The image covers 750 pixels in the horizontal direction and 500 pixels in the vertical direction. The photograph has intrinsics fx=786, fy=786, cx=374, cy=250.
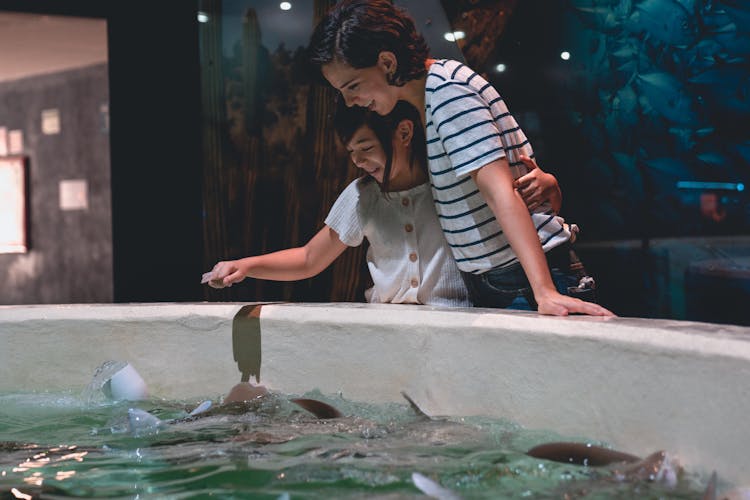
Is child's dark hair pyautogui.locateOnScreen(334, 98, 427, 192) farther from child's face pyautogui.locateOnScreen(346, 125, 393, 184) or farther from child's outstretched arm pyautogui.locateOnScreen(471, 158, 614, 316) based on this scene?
child's outstretched arm pyautogui.locateOnScreen(471, 158, 614, 316)

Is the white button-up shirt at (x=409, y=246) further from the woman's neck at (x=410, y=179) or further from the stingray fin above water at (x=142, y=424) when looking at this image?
the stingray fin above water at (x=142, y=424)

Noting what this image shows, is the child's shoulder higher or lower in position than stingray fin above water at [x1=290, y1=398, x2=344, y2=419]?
higher

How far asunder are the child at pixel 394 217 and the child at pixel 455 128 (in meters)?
0.08

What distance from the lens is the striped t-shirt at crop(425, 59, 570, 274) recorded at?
5.78 feet

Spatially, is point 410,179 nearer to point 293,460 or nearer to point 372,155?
point 372,155

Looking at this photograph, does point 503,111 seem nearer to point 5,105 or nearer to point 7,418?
point 7,418

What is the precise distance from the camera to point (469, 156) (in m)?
1.75

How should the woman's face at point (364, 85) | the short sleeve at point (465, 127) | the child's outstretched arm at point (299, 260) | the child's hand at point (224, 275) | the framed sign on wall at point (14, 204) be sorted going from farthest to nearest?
the framed sign on wall at point (14, 204)
the child's outstretched arm at point (299, 260)
the child's hand at point (224, 275)
the woman's face at point (364, 85)
the short sleeve at point (465, 127)

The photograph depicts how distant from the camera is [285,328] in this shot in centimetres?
196

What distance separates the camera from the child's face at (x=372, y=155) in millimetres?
2004

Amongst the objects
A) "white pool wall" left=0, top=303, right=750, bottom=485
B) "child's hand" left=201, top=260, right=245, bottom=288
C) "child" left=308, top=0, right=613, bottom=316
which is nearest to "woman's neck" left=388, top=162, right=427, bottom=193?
"child" left=308, top=0, right=613, bottom=316

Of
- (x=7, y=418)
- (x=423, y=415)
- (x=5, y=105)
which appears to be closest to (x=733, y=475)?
(x=423, y=415)

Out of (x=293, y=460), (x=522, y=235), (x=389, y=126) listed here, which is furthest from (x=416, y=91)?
(x=293, y=460)

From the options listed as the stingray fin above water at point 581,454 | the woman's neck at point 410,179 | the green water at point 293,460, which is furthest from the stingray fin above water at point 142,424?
the woman's neck at point 410,179
